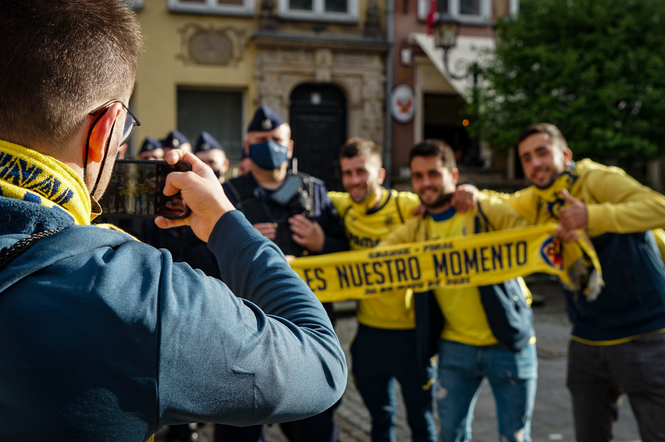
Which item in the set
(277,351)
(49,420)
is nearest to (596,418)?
(277,351)

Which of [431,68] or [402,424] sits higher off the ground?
[431,68]

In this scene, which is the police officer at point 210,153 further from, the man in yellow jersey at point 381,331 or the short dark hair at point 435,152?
the short dark hair at point 435,152

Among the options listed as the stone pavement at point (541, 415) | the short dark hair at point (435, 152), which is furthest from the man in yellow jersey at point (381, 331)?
the stone pavement at point (541, 415)

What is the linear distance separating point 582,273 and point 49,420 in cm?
321

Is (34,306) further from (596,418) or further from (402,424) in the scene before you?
(402,424)

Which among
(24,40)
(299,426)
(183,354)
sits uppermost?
(24,40)

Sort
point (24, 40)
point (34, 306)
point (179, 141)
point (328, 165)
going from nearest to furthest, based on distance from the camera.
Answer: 1. point (34, 306)
2. point (24, 40)
3. point (179, 141)
4. point (328, 165)

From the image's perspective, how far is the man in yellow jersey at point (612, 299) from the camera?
336 centimetres

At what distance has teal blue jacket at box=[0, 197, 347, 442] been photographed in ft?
2.99

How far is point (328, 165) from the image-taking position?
14961 millimetres

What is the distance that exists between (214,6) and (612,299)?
12.6 meters

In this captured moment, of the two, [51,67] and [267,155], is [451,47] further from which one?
[51,67]

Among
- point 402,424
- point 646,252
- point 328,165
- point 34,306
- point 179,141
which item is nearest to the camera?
point 34,306

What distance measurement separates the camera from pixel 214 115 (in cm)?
1481
